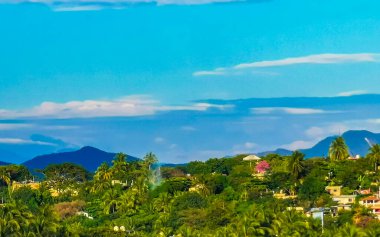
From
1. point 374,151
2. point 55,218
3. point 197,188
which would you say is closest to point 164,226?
point 55,218

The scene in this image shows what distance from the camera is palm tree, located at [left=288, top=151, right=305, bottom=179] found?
407ft

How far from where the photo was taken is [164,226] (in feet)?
351

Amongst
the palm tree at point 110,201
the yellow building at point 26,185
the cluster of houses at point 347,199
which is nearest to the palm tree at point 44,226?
the cluster of houses at point 347,199

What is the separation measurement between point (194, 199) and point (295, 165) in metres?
14.1

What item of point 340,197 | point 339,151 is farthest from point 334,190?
point 339,151

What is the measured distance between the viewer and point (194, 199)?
118m

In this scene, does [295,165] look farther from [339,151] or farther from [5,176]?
Result: [5,176]

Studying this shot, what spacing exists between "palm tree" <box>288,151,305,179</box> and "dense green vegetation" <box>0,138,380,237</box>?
0.12m

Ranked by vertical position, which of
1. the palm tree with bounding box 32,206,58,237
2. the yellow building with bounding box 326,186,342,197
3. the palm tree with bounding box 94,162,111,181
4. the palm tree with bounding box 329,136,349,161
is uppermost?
the palm tree with bounding box 329,136,349,161

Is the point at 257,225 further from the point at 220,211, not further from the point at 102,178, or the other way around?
the point at 102,178

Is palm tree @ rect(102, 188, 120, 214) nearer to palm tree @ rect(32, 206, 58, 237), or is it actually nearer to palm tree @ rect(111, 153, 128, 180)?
palm tree @ rect(111, 153, 128, 180)

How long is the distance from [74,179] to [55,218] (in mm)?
58118

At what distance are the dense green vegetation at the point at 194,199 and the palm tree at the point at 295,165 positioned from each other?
118mm

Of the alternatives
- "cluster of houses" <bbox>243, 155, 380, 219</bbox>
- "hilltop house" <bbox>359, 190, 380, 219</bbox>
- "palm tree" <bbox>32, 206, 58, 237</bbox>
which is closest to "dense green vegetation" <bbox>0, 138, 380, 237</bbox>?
"palm tree" <bbox>32, 206, 58, 237</bbox>
